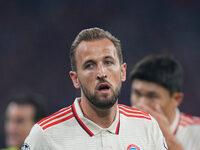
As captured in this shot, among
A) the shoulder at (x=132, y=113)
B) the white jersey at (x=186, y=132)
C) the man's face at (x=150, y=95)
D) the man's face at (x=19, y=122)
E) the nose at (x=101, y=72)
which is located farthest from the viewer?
the man's face at (x=19, y=122)

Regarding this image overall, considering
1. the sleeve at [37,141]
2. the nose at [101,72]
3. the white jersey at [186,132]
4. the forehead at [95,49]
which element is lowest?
the white jersey at [186,132]

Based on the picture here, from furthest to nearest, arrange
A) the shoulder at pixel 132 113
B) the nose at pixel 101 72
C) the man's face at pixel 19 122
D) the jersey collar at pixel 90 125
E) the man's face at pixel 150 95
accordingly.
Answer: the man's face at pixel 19 122 < the man's face at pixel 150 95 < the shoulder at pixel 132 113 < the jersey collar at pixel 90 125 < the nose at pixel 101 72

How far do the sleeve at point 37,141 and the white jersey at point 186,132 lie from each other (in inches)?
72.0

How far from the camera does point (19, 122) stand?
406 centimetres

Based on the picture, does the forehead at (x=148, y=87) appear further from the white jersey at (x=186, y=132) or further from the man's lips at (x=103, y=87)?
the man's lips at (x=103, y=87)

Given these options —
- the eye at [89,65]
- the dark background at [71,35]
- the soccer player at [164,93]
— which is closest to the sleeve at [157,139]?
the eye at [89,65]

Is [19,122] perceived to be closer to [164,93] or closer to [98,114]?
[164,93]

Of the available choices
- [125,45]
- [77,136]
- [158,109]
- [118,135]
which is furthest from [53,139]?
[125,45]

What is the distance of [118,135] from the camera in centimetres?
204

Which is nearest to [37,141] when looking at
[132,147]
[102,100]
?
[102,100]

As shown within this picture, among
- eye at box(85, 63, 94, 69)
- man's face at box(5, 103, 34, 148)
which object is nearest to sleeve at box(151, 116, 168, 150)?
eye at box(85, 63, 94, 69)

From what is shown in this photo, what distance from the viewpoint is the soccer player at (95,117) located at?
76.5 inches

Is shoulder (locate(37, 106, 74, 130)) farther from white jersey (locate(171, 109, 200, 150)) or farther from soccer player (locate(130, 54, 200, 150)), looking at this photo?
white jersey (locate(171, 109, 200, 150))

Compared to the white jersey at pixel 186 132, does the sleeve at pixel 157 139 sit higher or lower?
higher
